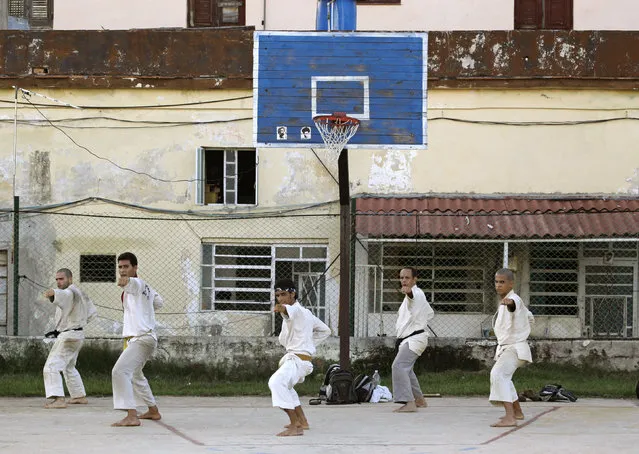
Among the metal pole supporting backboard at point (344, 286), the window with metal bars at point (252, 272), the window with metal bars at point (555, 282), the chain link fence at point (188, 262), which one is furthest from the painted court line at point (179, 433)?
the window with metal bars at point (555, 282)

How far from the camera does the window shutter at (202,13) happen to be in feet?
76.8

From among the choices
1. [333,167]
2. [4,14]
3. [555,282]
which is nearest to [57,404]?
[333,167]

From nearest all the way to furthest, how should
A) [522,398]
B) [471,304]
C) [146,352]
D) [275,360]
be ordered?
1. [146,352]
2. [522,398]
3. [275,360]
4. [471,304]

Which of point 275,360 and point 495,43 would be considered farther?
point 495,43

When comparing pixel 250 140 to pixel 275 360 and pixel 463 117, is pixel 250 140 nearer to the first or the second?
pixel 463 117

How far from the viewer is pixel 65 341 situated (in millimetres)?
13117

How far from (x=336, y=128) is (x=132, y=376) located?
13.0ft

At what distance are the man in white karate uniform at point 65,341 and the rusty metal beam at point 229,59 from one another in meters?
7.01

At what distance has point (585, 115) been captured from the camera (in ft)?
63.3

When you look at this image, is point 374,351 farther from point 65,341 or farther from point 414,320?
point 65,341

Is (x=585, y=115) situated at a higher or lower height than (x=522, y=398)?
higher

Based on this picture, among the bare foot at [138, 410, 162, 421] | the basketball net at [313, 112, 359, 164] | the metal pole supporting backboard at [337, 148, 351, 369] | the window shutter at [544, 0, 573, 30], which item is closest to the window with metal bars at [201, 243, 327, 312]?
the metal pole supporting backboard at [337, 148, 351, 369]

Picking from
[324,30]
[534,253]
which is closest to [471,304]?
[534,253]

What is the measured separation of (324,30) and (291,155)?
5.37m
